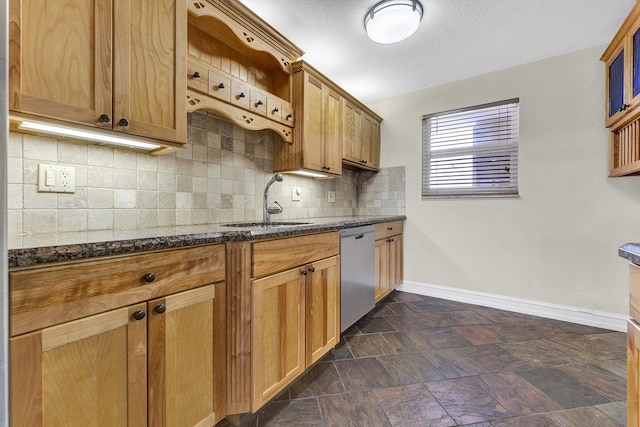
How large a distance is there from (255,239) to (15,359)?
0.77 meters

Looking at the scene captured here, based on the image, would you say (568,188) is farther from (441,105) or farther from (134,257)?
(134,257)

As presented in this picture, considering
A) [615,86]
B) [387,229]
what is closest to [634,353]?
[387,229]

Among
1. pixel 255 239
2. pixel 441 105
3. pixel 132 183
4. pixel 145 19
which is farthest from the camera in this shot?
pixel 441 105

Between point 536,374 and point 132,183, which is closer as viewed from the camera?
Answer: point 132,183

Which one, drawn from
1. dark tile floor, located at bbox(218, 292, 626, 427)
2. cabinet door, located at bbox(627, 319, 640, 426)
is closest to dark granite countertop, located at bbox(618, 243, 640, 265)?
cabinet door, located at bbox(627, 319, 640, 426)

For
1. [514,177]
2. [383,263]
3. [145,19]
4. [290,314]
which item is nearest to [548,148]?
[514,177]

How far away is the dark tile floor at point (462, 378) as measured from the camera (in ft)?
4.27

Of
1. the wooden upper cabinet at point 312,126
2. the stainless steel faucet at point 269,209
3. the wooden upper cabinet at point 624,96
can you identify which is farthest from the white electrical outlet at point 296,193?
the wooden upper cabinet at point 624,96

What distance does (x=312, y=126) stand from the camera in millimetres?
2184

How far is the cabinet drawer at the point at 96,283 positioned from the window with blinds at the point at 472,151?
109 inches

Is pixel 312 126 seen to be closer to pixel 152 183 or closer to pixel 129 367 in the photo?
pixel 152 183

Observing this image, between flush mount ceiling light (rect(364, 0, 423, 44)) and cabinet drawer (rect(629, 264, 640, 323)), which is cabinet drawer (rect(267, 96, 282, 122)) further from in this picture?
cabinet drawer (rect(629, 264, 640, 323))

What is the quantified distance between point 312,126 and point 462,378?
2.05 meters

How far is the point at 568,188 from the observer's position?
7.79 ft
